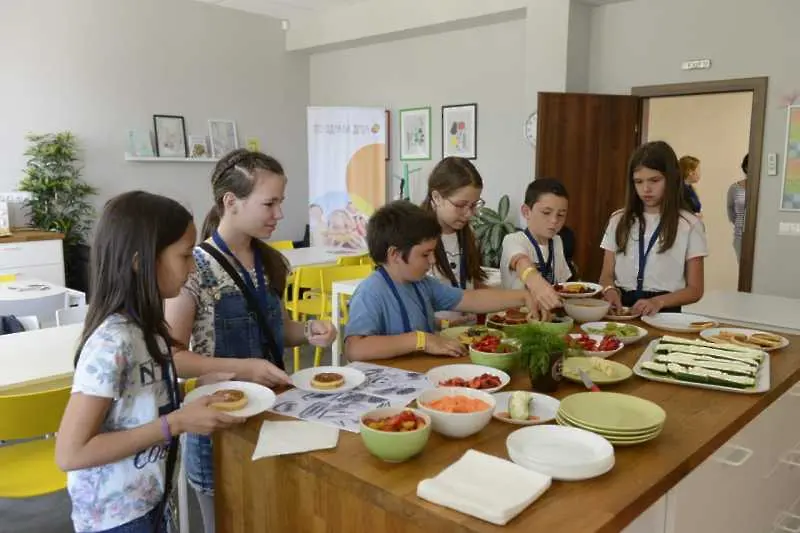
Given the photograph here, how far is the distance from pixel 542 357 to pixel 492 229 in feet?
14.2

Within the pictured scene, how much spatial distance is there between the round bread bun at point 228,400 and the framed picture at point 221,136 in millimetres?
5950

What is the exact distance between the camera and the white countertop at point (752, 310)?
3027mm

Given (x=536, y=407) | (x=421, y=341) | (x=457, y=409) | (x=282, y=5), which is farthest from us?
(x=282, y=5)

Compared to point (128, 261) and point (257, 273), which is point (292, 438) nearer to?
point (128, 261)

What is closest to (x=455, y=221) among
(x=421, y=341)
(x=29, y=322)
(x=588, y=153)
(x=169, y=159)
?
(x=421, y=341)

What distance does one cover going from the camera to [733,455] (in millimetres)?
1438

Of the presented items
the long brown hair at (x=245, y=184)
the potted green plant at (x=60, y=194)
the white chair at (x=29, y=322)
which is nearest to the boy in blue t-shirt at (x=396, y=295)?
the long brown hair at (x=245, y=184)

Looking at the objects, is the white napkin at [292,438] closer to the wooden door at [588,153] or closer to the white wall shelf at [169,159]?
the wooden door at [588,153]

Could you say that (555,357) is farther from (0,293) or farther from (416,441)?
(0,293)

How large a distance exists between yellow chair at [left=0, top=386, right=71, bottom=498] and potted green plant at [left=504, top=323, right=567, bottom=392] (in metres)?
1.32

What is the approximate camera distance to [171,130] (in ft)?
22.0

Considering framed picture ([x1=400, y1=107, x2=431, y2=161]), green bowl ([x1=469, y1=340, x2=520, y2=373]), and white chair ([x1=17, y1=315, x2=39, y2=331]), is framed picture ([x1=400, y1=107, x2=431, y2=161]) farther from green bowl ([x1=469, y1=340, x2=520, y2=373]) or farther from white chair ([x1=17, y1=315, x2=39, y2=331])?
green bowl ([x1=469, y1=340, x2=520, y2=373])

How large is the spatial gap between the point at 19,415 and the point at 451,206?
1456 mm

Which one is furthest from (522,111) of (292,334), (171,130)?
(292,334)
